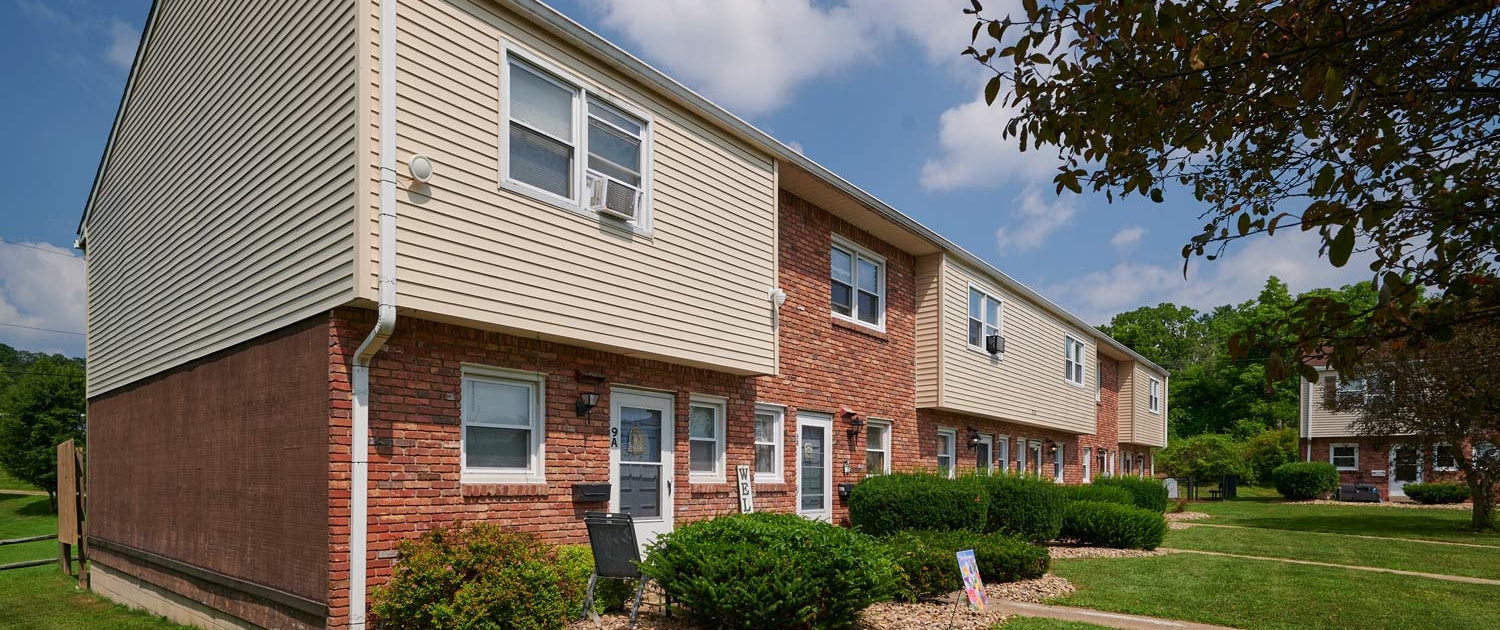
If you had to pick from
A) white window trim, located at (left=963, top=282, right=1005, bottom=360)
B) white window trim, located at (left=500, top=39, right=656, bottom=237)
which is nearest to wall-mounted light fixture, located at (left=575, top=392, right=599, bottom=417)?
white window trim, located at (left=500, top=39, right=656, bottom=237)

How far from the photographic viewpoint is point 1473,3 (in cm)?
327

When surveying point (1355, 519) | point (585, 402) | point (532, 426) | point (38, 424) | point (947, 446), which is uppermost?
point (585, 402)

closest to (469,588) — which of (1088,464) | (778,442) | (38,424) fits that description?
(778,442)

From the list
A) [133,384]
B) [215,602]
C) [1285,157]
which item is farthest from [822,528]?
[133,384]

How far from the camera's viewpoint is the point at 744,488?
12336mm

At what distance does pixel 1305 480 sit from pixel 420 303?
38449mm

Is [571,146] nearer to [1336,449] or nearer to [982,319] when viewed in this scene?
[982,319]

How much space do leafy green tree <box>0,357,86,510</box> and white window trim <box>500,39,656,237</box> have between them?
103 ft

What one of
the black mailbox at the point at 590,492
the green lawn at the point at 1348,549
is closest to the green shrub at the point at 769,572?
Answer: the black mailbox at the point at 590,492

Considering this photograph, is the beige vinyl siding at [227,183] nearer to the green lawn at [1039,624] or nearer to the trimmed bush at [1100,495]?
the green lawn at [1039,624]

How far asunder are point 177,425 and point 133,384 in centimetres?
247

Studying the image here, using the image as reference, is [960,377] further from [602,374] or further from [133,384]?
[133,384]

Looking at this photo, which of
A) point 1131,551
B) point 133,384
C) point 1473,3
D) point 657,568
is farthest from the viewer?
point 1131,551

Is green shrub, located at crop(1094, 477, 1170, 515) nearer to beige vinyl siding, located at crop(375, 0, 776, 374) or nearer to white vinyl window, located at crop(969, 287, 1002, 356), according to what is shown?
white vinyl window, located at crop(969, 287, 1002, 356)
